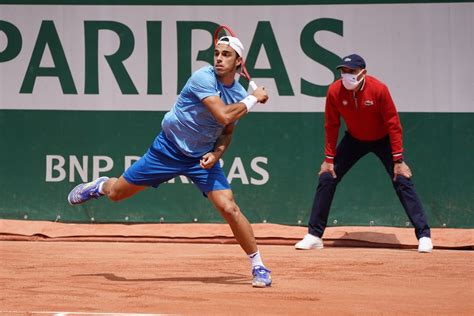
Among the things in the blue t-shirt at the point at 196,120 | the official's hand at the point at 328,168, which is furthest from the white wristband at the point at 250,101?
the official's hand at the point at 328,168

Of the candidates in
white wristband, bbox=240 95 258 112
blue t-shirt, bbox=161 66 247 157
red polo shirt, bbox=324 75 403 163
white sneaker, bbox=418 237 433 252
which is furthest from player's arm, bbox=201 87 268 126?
white sneaker, bbox=418 237 433 252

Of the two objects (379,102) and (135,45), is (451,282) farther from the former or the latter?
(135,45)

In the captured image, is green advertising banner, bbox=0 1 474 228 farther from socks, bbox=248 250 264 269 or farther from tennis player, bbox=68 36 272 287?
socks, bbox=248 250 264 269

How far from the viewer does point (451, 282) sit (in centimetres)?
809

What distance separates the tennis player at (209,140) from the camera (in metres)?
7.43

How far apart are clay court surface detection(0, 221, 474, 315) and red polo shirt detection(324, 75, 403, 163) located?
1025 millimetres

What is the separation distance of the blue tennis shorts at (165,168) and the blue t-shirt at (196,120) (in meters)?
0.06

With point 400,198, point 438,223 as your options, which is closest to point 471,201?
point 438,223

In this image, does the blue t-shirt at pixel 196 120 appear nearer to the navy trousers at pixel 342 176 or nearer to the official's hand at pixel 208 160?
the official's hand at pixel 208 160

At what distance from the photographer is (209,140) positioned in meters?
7.68

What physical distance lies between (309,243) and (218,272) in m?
1.67

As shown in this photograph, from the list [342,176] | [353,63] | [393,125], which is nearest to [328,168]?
[342,176]

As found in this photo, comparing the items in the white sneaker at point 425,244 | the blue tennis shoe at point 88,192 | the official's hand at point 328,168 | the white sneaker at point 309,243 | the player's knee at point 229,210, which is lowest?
the white sneaker at point 309,243

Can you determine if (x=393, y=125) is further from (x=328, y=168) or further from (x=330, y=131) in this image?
(x=328, y=168)
